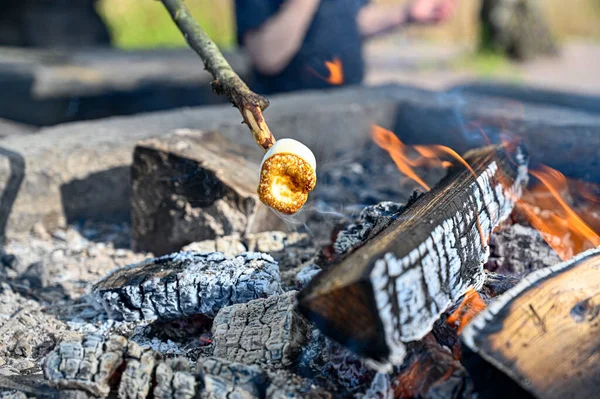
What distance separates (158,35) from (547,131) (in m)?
9.79

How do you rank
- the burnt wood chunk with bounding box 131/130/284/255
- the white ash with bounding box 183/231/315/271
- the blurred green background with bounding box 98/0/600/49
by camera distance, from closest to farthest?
the white ash with bounding box 183/231/315/271
the burnt wood chunk with bounding box 131/130/284/255
the blurred green background with bounding box 98/0/600/49

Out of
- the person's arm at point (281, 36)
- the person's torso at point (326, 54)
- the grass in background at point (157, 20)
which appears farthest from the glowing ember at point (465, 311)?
the grass in background at point (157, 20)

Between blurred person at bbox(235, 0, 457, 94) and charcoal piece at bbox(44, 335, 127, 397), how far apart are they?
354cm

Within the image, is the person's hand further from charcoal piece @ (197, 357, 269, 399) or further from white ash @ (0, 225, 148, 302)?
charcoal piece @ (197, 357, 269, 399)

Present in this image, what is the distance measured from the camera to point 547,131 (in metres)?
3.53

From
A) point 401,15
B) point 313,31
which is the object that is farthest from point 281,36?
point 401,15

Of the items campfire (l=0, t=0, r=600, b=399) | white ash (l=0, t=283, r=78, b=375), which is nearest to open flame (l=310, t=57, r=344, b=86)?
campfire (l=0, t=0, r=600, b=399)

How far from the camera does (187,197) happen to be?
9.38ft

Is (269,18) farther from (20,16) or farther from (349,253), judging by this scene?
(20,16)

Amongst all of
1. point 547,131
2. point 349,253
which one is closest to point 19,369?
point 349,253

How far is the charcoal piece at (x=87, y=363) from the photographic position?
5.25 feet

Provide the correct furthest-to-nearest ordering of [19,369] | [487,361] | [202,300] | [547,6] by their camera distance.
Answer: [547,6] → [202,300] → [19,369] → [487,361]

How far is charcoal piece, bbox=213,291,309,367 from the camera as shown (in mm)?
1770

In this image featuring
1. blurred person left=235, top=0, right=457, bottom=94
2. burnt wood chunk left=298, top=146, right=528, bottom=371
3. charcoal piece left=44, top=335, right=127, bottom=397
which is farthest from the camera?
blurred person left=235, top=0, right=457, bottom=94
